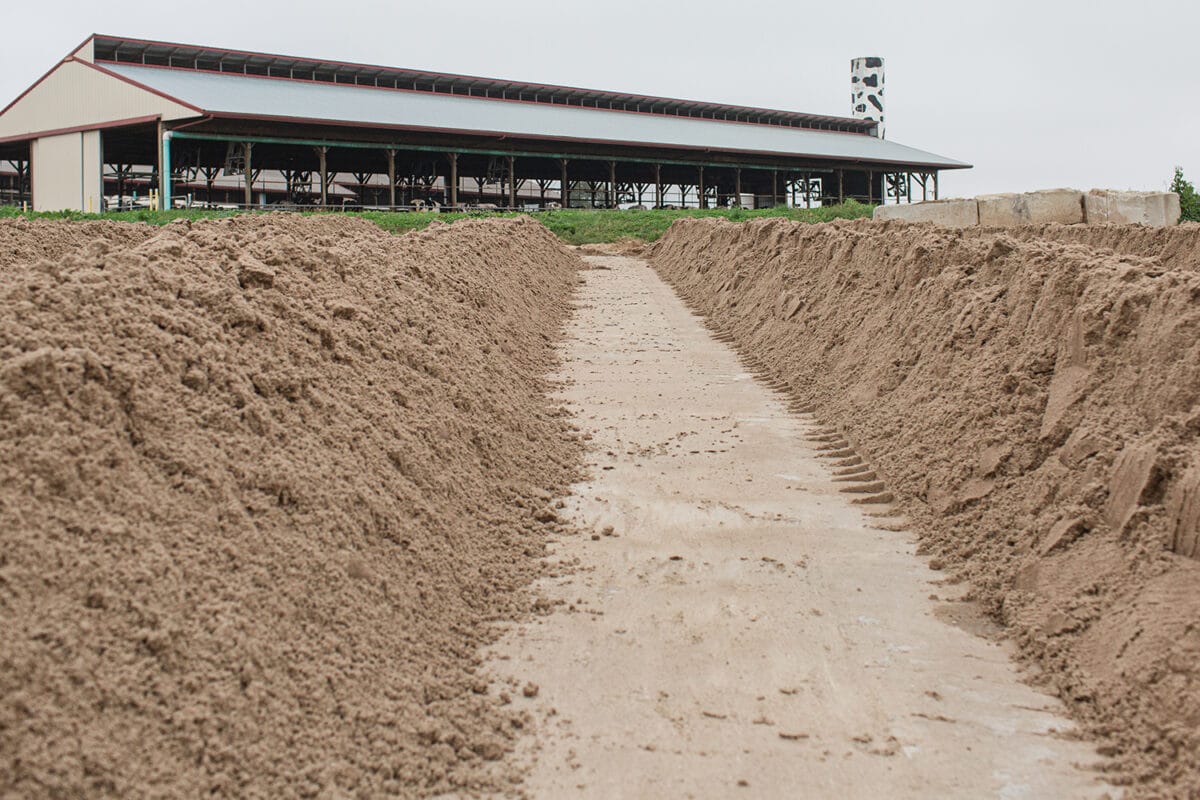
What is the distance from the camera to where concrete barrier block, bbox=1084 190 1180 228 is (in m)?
19.2

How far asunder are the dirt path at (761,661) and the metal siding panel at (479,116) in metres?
26.9

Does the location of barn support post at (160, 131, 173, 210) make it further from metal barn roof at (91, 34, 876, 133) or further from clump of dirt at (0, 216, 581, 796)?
clump of dirt at (0, 216, 581, 796)

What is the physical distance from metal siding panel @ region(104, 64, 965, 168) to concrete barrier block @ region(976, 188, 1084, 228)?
1911 cm

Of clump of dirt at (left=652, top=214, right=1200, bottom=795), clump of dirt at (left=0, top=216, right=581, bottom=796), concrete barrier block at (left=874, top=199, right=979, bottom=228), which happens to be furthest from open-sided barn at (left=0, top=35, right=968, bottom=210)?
clump of dirt at (left=0, top=216, right=581, bottom=796)

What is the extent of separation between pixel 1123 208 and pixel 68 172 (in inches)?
1154

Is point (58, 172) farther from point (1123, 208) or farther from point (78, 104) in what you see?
point (1123, 208)

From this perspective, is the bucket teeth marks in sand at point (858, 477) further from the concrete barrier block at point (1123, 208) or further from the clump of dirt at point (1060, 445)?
the concrete barrier block at point (1123, 208)

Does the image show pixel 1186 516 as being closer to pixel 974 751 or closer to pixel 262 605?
pixel 974 751

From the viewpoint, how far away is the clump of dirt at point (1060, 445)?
390 cm

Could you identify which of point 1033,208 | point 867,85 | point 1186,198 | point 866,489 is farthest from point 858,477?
point 867,85

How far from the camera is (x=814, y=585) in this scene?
518 centimetres

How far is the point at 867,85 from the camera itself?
222ft

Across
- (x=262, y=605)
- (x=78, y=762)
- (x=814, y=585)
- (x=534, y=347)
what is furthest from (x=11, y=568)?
(x=534, y=347)

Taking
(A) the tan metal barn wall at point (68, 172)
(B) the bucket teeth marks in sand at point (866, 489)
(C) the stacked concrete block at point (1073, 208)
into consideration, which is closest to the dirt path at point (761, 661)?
(B) the bucket teeth marks in sand at point (866, 489)
